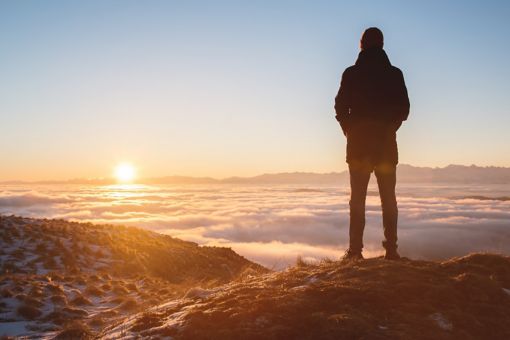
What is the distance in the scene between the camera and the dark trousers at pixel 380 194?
6531mm

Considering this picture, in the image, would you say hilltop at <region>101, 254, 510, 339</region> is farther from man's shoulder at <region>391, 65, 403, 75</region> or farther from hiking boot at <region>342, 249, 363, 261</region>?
man's shoulder at <region>391, 65, 403, 75</region>

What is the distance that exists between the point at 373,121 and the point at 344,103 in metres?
0.57

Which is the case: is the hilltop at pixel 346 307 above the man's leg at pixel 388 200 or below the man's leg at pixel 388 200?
below

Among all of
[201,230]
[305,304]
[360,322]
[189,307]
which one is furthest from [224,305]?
[201,230]

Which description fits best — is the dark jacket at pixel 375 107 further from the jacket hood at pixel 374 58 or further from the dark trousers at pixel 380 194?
the dark trousers at pixel 380 194

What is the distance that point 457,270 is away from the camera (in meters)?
5.64

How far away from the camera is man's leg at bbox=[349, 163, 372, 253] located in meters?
6.62

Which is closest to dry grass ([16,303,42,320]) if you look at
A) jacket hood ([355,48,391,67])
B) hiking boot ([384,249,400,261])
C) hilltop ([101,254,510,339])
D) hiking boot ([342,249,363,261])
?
hilltop ([101,254,510,339])

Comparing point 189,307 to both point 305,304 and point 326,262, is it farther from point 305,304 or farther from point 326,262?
point 326,262

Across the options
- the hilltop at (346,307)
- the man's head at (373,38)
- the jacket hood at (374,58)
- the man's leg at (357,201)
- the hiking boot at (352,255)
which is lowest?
the hilltop at (346,307)

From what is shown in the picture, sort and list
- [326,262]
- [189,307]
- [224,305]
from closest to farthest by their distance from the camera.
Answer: [224,305], [189,307], [326,262]

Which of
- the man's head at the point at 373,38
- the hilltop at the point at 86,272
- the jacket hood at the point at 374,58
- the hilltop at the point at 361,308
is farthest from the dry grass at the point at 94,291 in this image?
the man's head at the point at 373,38

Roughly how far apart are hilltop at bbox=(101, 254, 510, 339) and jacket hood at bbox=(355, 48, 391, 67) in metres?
3.10

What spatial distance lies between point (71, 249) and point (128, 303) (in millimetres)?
14203
